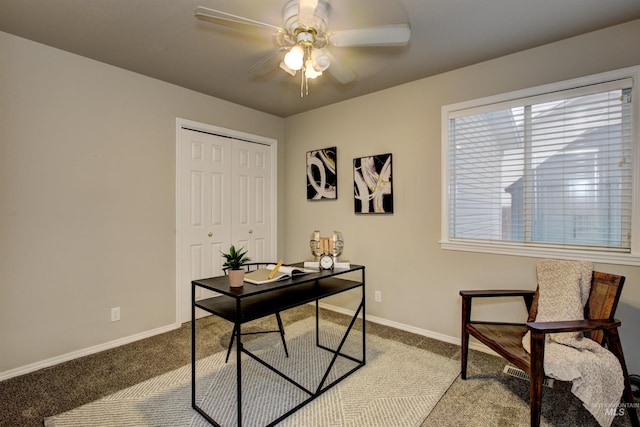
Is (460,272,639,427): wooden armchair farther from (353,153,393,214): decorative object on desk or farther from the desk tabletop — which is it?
(353,153,393,214): decorative object on desk

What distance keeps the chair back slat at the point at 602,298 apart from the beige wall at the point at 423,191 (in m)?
0.38

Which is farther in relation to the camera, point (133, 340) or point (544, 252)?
point (133, 340)

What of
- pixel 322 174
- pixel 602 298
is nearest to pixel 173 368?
pixel 322 174

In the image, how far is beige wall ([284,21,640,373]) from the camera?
7.40ft

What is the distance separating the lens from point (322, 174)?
12.7 feet

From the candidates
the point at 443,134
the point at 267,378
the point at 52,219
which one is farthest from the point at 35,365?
the point at 443,134

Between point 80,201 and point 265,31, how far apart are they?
202 centimetres

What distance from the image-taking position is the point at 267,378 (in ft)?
7.52

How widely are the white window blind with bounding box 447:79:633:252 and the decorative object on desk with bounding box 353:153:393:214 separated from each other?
62 centimetres

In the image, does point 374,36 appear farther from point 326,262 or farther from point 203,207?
point 203,207

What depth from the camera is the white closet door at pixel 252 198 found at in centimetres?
383

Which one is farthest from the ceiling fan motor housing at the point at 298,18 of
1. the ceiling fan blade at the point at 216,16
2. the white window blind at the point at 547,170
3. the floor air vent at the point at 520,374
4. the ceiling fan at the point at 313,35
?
the floor air vent at the point at 520,374

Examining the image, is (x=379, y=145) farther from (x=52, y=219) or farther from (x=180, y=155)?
(x=52, y=219)

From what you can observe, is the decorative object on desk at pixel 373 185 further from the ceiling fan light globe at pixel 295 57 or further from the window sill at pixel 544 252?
the ceiling fan light globe at pixel 295 57
